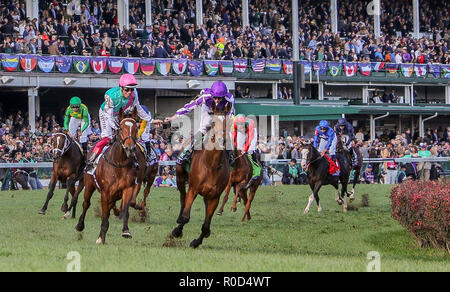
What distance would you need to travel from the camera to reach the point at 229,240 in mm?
13562

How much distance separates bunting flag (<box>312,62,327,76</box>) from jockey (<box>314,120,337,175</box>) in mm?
18508

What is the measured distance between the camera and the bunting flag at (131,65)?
31.8 m

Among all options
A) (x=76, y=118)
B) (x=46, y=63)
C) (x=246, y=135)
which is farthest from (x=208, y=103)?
(x=46, y=63)

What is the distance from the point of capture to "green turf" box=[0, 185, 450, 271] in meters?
8.95

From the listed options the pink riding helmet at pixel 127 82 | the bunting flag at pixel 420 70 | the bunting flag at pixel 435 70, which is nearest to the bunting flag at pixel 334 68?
the bunting flag at pixel 420 70

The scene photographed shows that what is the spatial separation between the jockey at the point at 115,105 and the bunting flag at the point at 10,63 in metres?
17.8

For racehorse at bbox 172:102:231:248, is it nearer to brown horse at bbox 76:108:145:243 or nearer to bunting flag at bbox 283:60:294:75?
brown horse at bbox 76:108:145:243

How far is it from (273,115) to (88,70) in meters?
7.05

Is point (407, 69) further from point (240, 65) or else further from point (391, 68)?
point (240, 65)

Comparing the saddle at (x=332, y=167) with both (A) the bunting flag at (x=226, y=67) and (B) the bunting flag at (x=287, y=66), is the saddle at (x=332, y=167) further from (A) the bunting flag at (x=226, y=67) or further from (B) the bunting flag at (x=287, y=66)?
(B) the bunting flag at (x=287, y=66)

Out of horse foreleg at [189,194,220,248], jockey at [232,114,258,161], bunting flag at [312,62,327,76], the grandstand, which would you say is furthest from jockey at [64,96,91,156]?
bunting flag at [312,62,327,76]

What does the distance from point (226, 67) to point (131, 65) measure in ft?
14.6

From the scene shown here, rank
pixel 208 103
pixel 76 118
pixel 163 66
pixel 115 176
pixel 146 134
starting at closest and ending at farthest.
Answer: pixel 208 103 < pixel 115 176 < pixel 146 134 < pixel 76 118 < pixel 163 66
